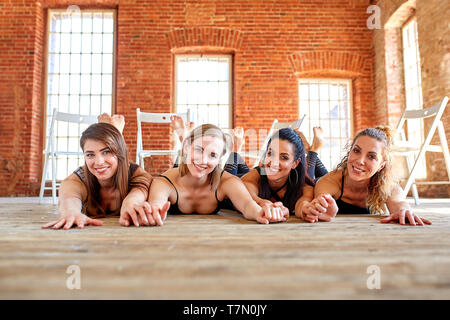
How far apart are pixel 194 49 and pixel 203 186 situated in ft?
13.5

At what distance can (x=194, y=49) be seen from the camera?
5477mm

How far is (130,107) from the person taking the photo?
533cm

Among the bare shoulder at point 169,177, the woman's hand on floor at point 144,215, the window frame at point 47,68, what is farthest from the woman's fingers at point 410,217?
the window frame at point 47,68

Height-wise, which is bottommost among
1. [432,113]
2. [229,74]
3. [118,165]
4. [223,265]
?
[223,265]

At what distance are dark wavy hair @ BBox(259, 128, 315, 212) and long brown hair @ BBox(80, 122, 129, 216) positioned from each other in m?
0.79

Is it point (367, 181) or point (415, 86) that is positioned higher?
point (415, 86)

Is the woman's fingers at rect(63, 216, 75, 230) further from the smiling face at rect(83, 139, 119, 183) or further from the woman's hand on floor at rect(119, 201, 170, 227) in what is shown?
the smiling face at rect(83, 139, 119, 183)

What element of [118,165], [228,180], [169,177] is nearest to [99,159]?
[118,165]

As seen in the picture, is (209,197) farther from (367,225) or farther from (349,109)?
(349,109)

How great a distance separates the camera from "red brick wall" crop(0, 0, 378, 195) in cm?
528

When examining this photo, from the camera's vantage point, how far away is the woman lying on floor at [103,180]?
1556 mm

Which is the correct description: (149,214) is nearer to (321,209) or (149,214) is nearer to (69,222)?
(69,222)

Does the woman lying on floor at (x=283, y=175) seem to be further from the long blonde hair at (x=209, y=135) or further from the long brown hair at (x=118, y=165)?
the long brown hair at (x=118, y=165)
